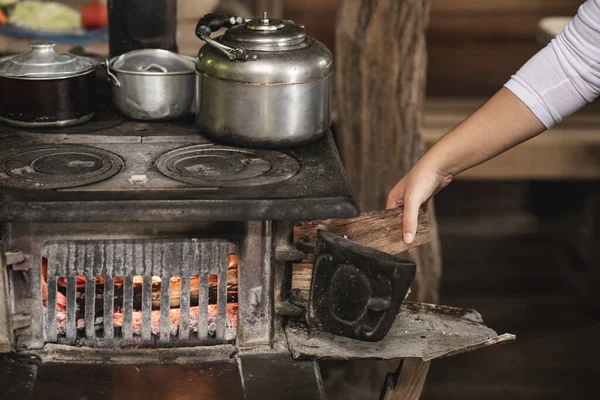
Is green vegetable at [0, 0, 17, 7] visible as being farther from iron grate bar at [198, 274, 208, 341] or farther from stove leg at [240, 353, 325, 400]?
stove leg at [240, 353, 325, 400]

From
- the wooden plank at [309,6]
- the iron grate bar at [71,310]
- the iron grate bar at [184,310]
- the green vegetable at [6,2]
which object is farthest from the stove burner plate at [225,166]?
the wooden plank at [309,6]

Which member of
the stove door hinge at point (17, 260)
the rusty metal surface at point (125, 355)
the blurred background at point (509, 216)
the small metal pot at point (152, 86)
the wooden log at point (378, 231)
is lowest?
the blurred background at point (509, 216)

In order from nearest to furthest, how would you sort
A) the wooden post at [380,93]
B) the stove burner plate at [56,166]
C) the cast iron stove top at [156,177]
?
1. the cast iron stove top at [156,177]
2. the stove burner plate at [56,166]
3. the wooden post at [380,93]

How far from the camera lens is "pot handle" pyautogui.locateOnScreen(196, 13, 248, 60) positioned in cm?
228

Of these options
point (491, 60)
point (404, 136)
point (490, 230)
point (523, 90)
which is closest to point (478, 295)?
point (490, 230)

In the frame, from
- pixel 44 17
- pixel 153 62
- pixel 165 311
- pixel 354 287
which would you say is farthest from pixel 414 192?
pixel 44 17

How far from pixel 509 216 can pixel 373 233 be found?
3847 millimetres

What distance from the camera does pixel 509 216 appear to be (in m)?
5.92

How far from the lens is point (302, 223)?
2.21 m

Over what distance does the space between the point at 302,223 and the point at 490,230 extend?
368 cm

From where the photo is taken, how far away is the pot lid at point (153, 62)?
8.71 ft

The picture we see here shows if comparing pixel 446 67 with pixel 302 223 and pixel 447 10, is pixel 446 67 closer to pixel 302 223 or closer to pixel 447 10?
pixel 447 10

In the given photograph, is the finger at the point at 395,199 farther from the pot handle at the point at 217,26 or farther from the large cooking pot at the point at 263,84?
the pot handle at the point at 217,26

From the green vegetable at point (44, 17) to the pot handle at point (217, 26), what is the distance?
6.53ft
